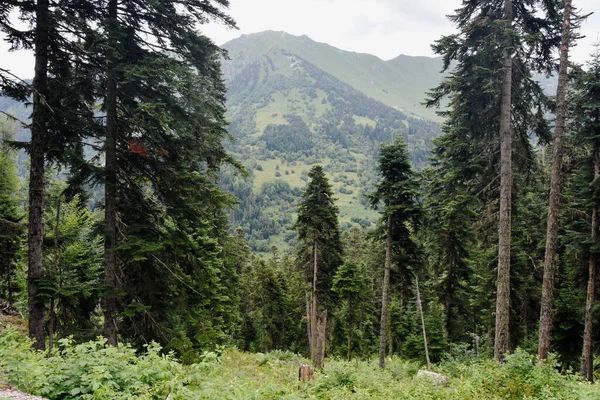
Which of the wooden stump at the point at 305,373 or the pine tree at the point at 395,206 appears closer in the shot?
the wooden stump at the point at 305,373

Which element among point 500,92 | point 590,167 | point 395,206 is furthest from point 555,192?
point 395,206

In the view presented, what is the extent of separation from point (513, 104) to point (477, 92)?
1.56 meters

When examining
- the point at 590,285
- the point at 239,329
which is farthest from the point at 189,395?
the point at 239,329

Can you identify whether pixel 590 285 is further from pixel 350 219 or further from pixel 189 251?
pixel 350 219

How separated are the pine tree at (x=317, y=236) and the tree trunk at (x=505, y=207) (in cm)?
1304

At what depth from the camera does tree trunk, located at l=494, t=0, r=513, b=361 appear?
1245cm

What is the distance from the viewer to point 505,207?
12.7 metres

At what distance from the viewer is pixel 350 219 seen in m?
197

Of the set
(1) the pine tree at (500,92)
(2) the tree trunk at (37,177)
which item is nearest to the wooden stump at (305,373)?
(2) the tree trunk at (37,177)

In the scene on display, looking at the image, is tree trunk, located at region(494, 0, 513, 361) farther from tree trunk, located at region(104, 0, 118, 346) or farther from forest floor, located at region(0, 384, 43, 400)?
forest floor, located at region(0, 384, 43, 400)

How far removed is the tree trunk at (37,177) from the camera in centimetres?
849

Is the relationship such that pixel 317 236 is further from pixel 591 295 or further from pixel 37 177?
pixel 37 177

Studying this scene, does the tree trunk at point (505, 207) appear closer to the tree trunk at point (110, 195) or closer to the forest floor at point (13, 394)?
the tree trunk at point (110, 195)

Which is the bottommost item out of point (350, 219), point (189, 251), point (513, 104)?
point (350, 219)
